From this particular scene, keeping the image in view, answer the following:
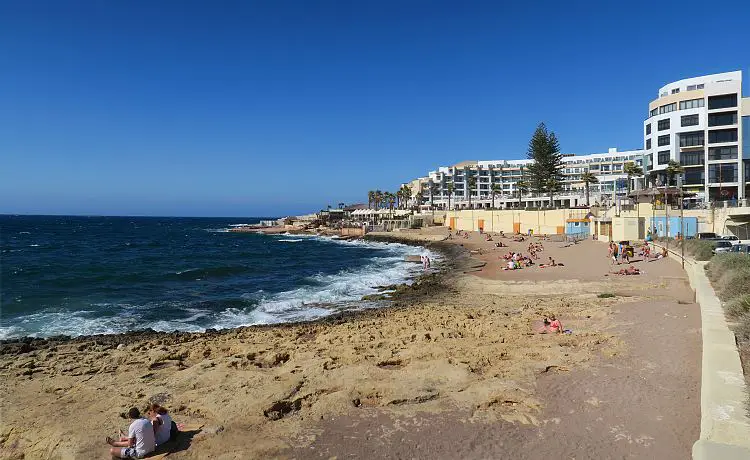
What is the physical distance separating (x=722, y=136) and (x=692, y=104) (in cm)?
412

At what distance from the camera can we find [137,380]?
993 cm

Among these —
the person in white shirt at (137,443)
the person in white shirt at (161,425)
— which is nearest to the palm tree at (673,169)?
the person in white shirt at (161,425)

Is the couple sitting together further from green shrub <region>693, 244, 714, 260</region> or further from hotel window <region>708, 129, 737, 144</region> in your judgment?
hotel window <region>708, 129, 737, 144</region>

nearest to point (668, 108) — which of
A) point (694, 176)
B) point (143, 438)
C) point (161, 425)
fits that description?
point (694, 176)

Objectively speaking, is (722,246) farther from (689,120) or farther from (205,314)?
(689,120)

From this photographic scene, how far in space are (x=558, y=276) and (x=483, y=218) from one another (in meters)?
42.6

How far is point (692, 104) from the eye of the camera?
45750mm

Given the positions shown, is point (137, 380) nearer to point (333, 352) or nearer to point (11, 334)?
point (333, 352)

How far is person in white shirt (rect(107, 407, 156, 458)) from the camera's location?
6.54m

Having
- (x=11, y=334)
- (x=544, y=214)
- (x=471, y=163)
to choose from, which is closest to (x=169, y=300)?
(x=11, y=334)

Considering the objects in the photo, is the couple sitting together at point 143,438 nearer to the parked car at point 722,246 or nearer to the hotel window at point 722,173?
the parked car at point 722,246

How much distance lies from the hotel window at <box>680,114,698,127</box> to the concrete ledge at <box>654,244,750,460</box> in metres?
44.1

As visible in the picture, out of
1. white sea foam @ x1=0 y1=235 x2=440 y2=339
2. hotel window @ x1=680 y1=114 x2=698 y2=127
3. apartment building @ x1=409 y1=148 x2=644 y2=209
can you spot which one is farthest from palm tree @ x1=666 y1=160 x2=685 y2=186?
white sea foam @ x1=0 y1=235 x2=440 y2=339

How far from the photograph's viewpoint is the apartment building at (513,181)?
3012 inches
